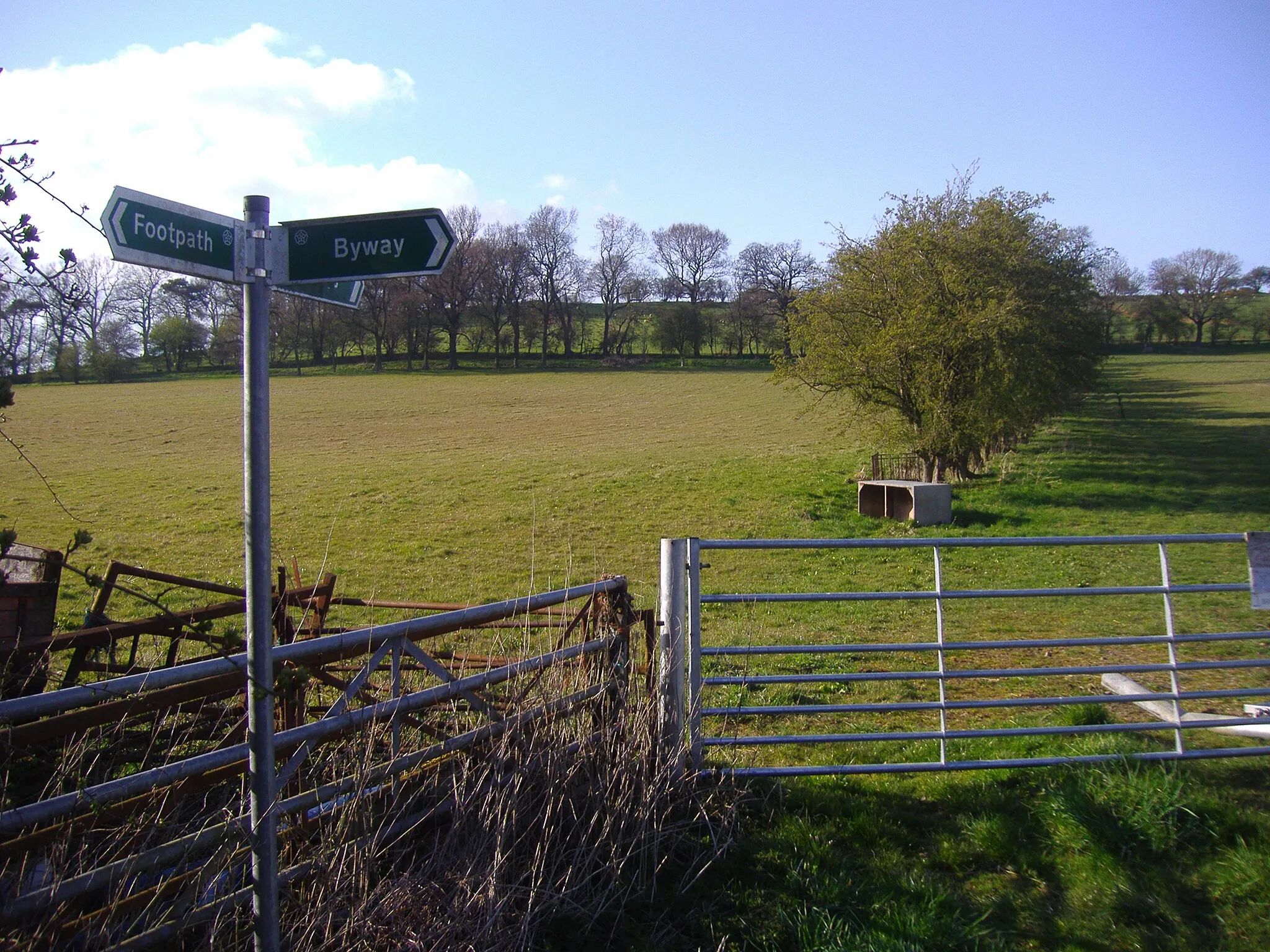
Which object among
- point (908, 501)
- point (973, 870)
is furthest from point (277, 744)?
point (908, 501)

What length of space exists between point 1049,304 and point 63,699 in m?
26.2

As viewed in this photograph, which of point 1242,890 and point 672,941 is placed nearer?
point 672,941

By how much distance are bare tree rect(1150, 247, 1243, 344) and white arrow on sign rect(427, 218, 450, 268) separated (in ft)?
302

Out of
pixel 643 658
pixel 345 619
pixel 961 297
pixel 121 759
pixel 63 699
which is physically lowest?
pixel 345 619

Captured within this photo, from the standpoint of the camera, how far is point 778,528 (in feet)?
60.0

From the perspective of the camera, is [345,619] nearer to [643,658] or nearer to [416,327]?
[643,658]

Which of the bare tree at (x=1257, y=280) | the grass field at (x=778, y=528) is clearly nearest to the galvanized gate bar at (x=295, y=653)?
the grass field at (x=778, y=528)

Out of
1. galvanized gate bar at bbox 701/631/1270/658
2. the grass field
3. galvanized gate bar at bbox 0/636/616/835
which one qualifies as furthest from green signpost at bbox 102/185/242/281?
galvanized gate bar at bbox 701/631/1270/658

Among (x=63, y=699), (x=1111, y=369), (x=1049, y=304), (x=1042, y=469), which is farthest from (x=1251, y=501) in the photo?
(x=1111, y=369)

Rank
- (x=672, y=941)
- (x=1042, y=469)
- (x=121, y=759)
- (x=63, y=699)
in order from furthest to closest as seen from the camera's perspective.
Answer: (x=1042, y=469), (x=121, y=759), (x=672, y=941), (x=63, y=699)

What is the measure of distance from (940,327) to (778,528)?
23.1 ft

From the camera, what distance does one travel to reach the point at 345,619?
34.0 feet

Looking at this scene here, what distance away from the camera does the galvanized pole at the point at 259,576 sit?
8.43 feet

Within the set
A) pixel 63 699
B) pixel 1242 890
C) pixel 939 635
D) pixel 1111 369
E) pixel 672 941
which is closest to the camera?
pixel 63 699
